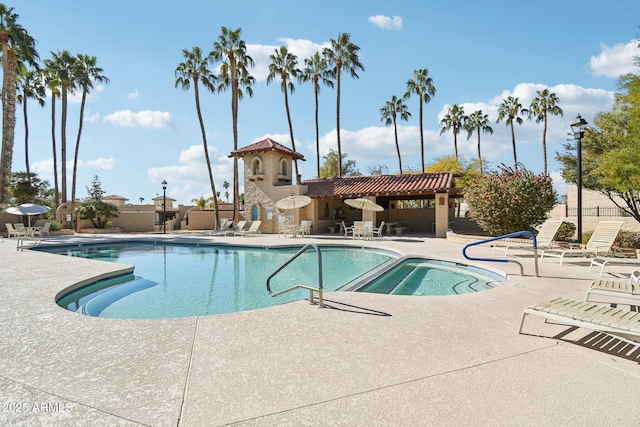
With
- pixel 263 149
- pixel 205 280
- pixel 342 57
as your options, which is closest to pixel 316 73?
pixel 342 57

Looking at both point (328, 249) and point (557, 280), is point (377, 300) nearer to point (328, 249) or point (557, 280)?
point (557, 280)

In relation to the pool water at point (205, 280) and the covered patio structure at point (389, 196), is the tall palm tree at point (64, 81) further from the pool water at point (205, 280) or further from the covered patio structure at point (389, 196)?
the covered patio structure at point (389, 196)

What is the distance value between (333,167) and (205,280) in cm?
4128

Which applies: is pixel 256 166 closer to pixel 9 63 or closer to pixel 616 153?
pixel 9 63

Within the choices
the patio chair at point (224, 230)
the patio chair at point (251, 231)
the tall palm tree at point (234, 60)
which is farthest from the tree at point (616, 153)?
the tall palm tree at point (234, 60)

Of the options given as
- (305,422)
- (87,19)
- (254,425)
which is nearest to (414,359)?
(305,422)

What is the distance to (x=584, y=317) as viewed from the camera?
10.8 feet

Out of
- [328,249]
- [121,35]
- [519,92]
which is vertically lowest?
[328,249]

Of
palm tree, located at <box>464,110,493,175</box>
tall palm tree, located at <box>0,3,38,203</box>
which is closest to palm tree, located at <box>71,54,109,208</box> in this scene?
tall palm tree, located at <box>0,3,38,203</box>

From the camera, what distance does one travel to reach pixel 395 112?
38.7 meters

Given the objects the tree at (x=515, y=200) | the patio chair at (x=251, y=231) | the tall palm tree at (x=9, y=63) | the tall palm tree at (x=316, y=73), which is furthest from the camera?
the tall palm tree at (x=316, y=73)

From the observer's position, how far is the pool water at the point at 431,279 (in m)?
7.70

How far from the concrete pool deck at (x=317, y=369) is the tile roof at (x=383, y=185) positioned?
15.2 metres

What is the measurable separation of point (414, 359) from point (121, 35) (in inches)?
566
